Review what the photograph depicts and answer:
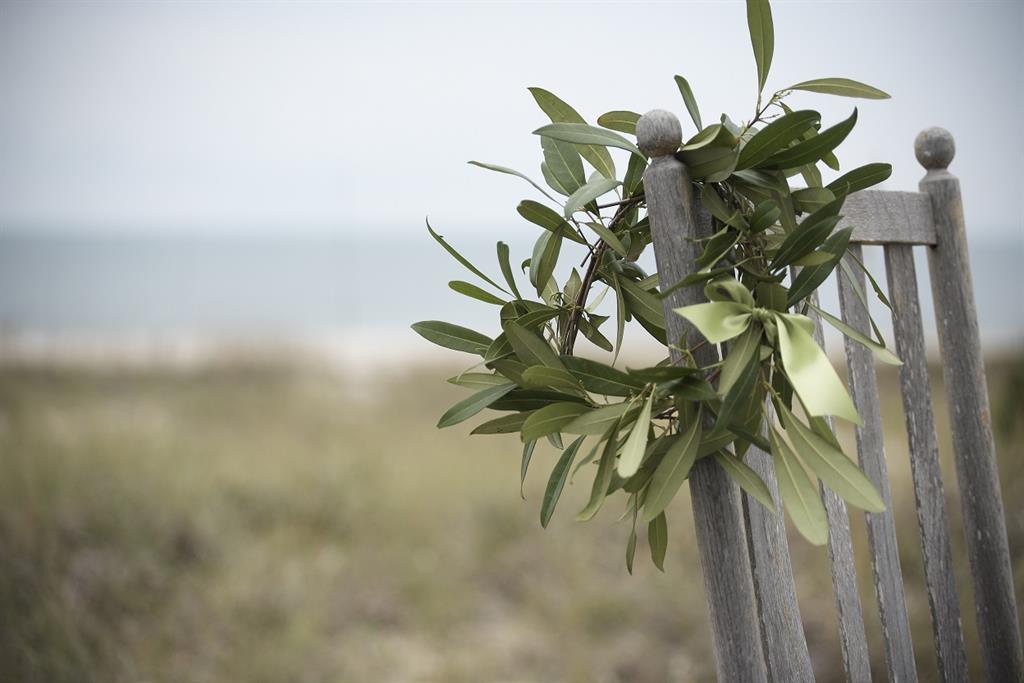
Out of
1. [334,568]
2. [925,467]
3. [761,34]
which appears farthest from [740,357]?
[334,568]

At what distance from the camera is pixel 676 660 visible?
2.25 meters

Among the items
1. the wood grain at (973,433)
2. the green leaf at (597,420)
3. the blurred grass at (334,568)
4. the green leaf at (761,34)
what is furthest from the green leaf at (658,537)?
the blurred grass at (334,568)

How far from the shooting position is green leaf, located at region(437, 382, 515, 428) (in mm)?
550

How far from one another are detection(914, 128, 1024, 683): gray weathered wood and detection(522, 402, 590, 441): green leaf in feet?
1.91

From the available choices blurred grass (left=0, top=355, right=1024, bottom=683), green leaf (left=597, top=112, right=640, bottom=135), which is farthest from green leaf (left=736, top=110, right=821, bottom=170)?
blurred grass (left=0, top=355, right=1024, bottom=683)

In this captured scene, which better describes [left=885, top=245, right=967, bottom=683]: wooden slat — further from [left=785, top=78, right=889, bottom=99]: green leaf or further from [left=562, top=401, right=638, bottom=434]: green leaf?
[left=562, top=401, right=638, bottom=434]: green leaf

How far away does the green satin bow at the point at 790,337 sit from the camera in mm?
384

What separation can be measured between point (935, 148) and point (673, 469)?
634mm

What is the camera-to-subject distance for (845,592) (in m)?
0.72

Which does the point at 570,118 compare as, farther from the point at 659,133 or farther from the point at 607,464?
the point at 607,464

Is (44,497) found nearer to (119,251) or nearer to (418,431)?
(418,431)

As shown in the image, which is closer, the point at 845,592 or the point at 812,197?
the point at 812,197

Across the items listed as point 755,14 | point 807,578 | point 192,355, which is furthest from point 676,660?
point 192,355

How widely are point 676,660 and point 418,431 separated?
2.08m
